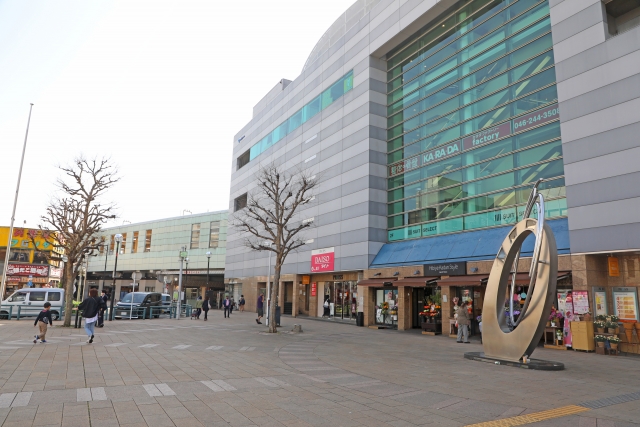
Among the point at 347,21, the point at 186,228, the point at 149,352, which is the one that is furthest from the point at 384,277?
the point at 186,228

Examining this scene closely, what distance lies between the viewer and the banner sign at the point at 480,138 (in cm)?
2098

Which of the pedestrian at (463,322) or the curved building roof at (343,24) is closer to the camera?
the pedestrian at (463,322)

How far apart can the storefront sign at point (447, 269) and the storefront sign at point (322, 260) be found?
9.95 m

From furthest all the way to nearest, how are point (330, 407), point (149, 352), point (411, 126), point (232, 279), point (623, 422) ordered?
point (232, 279)
point (411, 126)
point (149, 352)
point (330, 407)
point (623, 422)

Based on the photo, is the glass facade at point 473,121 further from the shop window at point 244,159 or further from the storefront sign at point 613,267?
the shop window at point 244,159

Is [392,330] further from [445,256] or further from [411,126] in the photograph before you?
[411,126]

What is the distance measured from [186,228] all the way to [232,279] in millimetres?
21063

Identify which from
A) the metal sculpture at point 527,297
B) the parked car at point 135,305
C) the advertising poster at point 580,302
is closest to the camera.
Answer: the metal sculpture at point 527,297

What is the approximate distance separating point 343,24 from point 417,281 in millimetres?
26174

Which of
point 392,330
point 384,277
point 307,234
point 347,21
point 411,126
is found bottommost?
point 392,330

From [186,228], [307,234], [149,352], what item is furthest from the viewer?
[186,228]

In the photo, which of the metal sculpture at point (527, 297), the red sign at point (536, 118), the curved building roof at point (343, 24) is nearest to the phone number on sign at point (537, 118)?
the red sign at point (536, 118)

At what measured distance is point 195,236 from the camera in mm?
68312

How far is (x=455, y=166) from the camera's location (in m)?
25.8
